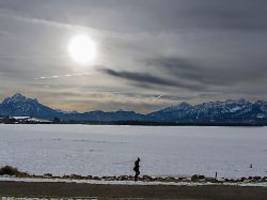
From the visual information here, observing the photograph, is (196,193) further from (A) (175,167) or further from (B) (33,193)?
(A) (175,167)

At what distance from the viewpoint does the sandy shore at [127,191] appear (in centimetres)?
2925

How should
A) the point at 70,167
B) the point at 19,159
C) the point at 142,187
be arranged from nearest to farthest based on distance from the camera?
the point at 142,187 < the point at 70,167 < the point at 19,159

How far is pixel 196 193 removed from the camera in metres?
31.7

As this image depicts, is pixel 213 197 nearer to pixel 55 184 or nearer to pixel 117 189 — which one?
pixel 117 189

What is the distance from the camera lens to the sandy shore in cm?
2925

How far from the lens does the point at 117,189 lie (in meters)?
32.6

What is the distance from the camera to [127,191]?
31562mm

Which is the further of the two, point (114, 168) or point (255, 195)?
point (114, 168)

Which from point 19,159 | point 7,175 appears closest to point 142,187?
point 7,175

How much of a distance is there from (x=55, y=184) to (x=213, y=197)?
10.1 metres

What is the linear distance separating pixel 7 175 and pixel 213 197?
1971cm

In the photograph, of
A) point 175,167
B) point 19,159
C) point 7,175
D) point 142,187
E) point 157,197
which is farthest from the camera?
point 19,159

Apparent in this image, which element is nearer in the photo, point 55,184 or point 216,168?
point 55,184

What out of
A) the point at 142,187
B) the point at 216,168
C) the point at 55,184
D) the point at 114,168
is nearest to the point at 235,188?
the point at 142,187
